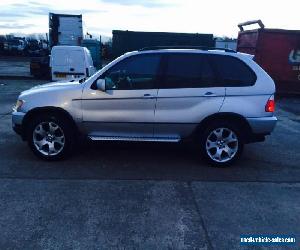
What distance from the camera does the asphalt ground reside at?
12.1ft

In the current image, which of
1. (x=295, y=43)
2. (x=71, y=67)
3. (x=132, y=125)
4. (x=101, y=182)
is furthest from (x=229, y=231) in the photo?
(x=295, y=43)

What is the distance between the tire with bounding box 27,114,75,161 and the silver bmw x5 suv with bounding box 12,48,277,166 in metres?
0.02

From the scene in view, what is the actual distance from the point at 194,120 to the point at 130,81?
1.24m

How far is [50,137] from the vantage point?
5867mm

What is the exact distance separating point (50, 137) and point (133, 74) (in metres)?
1.77

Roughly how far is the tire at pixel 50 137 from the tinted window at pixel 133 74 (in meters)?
1.04

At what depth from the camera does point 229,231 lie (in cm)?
387

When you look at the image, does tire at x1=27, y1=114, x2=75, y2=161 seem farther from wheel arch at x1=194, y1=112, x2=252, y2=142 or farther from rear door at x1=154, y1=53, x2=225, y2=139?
wheel arch at x1=194, y1=112, x2=252, y2=142

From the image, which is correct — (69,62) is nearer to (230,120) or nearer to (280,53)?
(230,120)

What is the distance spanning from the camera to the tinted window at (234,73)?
18.7 ft

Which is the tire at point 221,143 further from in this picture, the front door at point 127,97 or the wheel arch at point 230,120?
the front door at point 127,97

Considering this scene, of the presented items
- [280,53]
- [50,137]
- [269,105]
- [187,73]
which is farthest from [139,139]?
[280,53]

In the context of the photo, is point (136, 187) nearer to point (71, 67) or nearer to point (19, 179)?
point (19, 179)

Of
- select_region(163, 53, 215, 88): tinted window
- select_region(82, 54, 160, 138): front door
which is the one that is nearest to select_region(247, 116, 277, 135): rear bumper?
select_region(163, 53, 215, 88): tinted window
